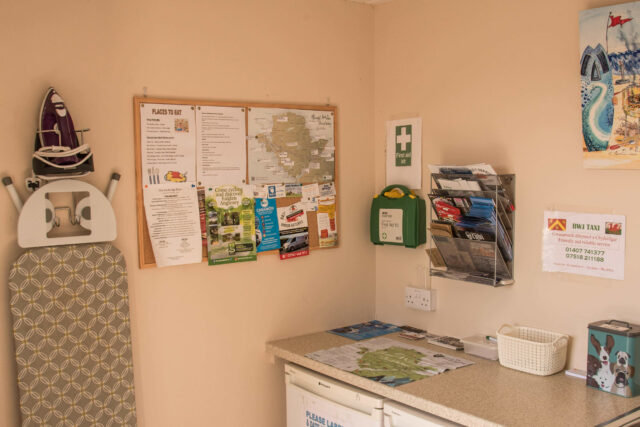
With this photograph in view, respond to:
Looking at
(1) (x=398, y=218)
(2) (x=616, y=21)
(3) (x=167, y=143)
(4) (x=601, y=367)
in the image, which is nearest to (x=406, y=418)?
(4) (x=601, y=367)

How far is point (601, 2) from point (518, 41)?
14.0 inches

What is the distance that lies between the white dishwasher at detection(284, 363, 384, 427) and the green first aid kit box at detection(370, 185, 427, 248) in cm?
76

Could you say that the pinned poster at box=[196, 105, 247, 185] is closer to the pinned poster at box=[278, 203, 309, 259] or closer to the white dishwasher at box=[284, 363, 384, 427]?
the pinned poster at box=[278, 203, 309, 259]

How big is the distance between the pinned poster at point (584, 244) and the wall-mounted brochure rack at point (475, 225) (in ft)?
0.52

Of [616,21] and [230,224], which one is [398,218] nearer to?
[230,224]

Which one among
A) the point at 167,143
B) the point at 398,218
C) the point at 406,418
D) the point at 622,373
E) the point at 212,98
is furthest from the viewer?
the point at 398,218

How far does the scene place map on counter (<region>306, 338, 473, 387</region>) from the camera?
2.32m

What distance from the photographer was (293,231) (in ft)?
9.37

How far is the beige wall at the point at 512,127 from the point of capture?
2262mm

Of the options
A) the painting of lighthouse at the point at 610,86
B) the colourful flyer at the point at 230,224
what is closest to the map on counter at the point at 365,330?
the colourful flyer at the point at 230,224

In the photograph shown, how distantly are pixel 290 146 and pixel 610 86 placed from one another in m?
1.35

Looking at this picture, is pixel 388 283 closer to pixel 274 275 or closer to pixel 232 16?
pixel 274 275

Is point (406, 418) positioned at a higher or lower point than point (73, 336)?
lower

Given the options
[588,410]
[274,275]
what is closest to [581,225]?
[588,410]
